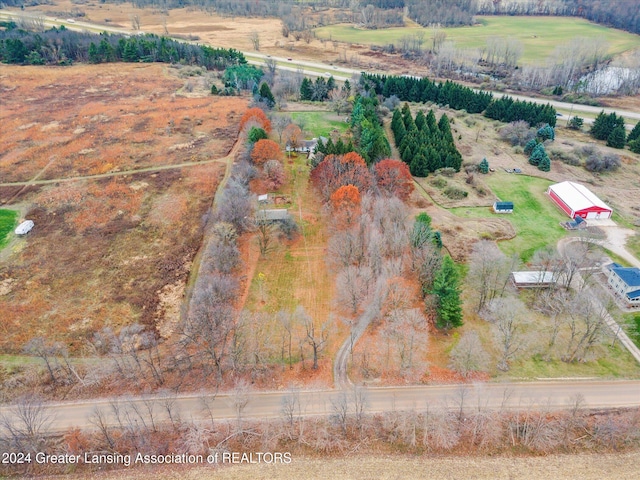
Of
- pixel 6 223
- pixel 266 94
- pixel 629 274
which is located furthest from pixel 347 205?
pixel 266 94

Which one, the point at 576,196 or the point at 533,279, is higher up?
the point at 576,196

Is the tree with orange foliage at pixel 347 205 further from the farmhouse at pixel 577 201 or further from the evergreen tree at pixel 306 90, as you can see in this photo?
the evergreen tree at pixel 306 90

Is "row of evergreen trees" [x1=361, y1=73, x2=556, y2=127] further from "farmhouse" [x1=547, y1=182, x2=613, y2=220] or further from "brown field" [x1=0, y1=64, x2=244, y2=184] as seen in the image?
"brown field" [x1=0, y1=64, x2=244, y2=184]

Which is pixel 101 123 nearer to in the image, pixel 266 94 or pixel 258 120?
pixel 266 94

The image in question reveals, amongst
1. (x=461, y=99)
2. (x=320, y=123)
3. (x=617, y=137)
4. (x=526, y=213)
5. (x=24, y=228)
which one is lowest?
(x=24, y=228)

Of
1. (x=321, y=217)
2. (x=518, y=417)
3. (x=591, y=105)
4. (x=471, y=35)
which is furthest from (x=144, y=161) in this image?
(x=471, y=35)

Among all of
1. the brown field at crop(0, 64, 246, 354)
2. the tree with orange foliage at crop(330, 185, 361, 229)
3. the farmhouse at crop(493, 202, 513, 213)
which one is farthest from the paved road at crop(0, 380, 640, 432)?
the farmhouse at crop(493, 202, 513, 213)
